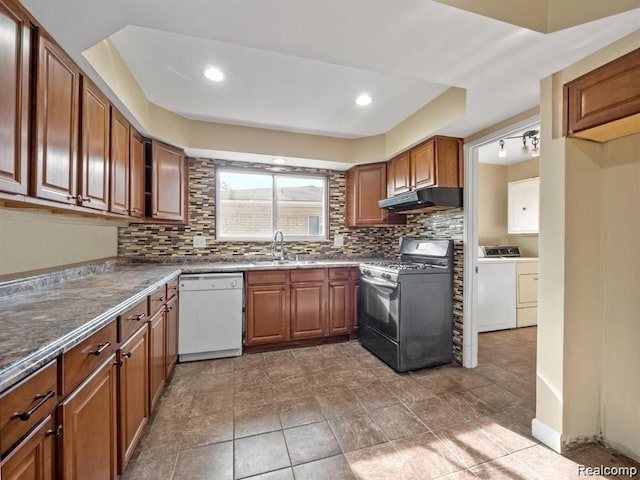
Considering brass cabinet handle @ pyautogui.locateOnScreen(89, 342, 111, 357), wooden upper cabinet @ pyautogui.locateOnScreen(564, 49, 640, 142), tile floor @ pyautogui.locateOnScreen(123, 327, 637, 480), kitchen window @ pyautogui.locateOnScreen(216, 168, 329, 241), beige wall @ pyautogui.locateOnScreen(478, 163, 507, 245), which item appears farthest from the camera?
beige wall @ pyautogui.locateOnScreen(478, 163, 507, 245)

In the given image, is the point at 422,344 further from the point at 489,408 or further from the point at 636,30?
the point at 636,30

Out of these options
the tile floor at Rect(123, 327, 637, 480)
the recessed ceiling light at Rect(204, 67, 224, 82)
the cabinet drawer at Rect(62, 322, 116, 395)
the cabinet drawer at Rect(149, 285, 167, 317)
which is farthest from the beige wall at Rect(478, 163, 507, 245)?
the cabinet drawer at Rect(62, 322, 116, 395)

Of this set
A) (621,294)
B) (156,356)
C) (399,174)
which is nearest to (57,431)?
(156,356)

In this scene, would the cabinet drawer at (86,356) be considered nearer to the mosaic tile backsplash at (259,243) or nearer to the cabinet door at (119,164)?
the cabinet door at (119,164)

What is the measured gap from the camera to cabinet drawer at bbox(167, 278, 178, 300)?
2277 millimetres

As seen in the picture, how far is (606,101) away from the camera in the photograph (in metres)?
1.40

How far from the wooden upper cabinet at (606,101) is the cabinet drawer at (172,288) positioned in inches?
113

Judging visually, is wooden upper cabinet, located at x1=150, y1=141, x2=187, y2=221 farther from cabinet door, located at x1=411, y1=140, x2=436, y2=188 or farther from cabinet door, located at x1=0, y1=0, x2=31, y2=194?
cabinet door, located at x1=411, y1=140, x2=436, y2=188

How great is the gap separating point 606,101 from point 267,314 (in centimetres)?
291

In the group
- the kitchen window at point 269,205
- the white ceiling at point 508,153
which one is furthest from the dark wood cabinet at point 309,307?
the white ceiling at point 508,153

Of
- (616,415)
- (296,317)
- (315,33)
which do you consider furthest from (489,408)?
(315,33)

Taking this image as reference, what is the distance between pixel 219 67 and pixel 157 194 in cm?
134

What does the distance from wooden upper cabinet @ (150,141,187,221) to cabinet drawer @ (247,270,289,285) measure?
0.96 m

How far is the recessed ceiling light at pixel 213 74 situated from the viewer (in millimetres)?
2035
